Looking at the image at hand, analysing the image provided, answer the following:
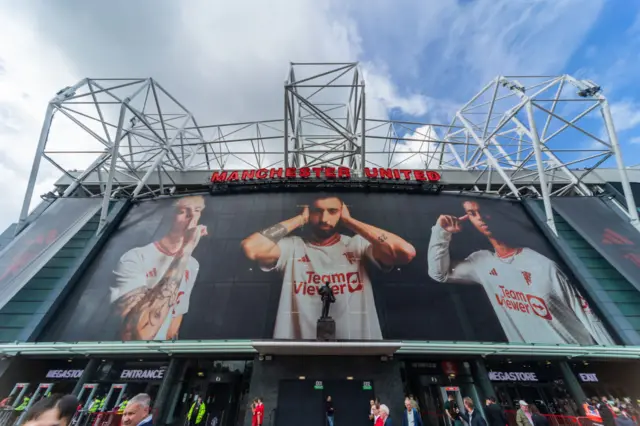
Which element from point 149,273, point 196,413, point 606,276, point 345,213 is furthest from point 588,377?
point 149,273

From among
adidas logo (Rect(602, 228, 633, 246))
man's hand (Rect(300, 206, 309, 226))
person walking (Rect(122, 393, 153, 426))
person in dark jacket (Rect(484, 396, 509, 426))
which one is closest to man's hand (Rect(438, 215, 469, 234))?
man's hand (Rect(300, 206, 309, 226))

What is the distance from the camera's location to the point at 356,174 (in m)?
25.3

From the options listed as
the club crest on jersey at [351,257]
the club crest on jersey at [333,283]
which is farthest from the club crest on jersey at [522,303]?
the club crest on jersey at [351,257]

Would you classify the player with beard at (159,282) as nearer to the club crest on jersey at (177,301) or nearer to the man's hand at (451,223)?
the club crest on jersey at (177,301)

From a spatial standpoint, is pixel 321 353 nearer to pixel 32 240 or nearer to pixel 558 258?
pixel 558 258

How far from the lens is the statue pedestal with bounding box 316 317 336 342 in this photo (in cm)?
1555

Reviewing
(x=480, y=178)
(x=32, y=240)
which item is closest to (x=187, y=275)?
(x=32, y=240)

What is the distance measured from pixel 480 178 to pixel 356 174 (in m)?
15.5

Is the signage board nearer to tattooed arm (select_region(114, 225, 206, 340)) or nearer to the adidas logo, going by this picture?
tattooed arm (select_region(114, 225, 206, 340))

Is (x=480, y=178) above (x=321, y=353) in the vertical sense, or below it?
Result: above

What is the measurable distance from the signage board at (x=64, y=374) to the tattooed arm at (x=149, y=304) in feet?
14.3

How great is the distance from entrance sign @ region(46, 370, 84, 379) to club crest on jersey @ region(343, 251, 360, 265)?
1948 cm

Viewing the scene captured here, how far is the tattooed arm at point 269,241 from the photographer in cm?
1980

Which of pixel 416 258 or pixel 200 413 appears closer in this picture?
pixel 200 413
